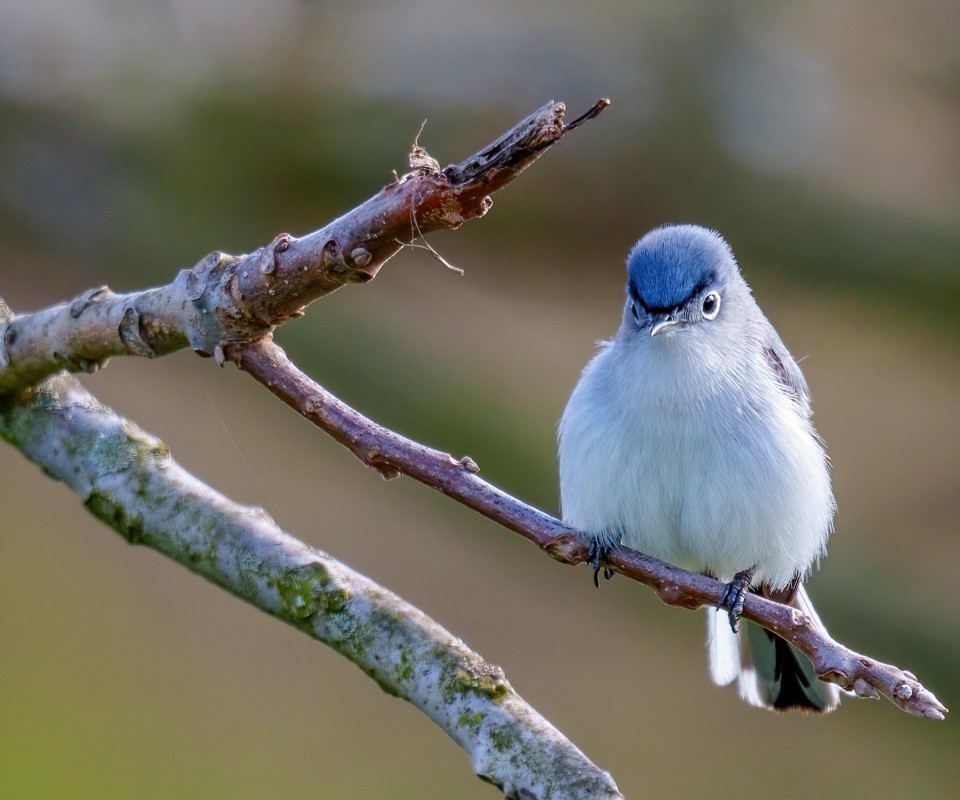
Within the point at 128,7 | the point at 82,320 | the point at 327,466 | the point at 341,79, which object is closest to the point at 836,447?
the point at 327,466

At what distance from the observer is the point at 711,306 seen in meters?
3.05

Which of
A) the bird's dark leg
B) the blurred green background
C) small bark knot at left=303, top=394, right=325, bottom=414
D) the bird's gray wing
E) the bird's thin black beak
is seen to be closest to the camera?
small bark knot at left=303, top=394, right=325, bottom=414

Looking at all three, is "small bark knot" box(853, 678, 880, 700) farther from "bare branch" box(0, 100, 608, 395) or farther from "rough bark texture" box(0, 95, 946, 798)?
"bare branch" box(0, 100, 608, 395)

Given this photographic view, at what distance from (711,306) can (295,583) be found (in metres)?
1.38

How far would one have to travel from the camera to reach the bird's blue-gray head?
2906mm

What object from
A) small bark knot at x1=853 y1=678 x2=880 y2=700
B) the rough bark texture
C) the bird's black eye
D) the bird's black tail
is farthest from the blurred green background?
small bark knot at x1=853 y1=678 x2=880 y2=700

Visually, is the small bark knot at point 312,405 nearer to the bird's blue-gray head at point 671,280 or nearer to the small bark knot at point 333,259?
the small bark knot at point 333,259

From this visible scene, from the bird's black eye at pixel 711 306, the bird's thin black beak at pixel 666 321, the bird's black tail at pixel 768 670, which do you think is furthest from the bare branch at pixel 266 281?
the bird's black tail at pixel 768 670

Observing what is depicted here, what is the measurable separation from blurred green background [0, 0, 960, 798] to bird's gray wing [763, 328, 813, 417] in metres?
1.01

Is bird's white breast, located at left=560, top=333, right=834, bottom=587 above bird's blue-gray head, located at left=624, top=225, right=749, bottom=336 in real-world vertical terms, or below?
below

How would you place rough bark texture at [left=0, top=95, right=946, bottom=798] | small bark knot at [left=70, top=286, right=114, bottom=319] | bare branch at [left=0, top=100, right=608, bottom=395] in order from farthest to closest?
small bark knot at [left=70, top=286, right=114, bottom=319] → rough bark texture at [left=0, top=95, right=946, bottom=798] → bare branch at [left=0, top=100, right=608, bottom=395]

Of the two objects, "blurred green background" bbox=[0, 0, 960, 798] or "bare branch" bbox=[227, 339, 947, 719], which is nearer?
"bare branch" bbox=[227, 339, 947, 719]

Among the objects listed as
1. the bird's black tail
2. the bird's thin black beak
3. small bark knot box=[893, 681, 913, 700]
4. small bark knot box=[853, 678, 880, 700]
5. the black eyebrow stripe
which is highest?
the black eyebrow stripe

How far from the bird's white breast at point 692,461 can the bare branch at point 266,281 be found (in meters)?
1.15
